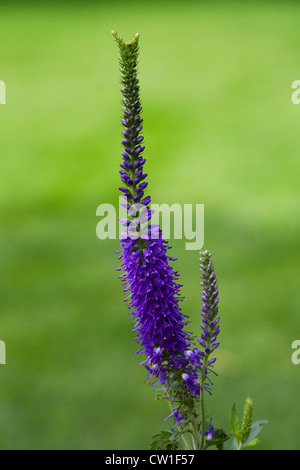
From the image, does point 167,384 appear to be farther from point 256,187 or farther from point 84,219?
point 256,187

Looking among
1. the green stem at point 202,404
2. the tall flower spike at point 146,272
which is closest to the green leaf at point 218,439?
the green stem at point 202,404

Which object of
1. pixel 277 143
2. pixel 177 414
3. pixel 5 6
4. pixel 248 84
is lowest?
pixel 177 414

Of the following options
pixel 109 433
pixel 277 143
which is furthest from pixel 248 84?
pixel 109 433

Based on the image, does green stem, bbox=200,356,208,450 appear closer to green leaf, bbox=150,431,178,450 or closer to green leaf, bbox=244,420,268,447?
green leaf, bbox=150,431,178,450
